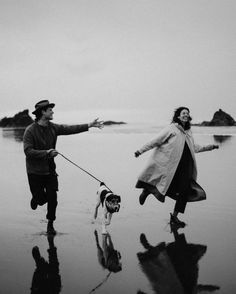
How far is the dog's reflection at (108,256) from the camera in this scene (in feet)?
17.6

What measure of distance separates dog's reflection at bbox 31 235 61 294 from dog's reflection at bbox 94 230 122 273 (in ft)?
1.86

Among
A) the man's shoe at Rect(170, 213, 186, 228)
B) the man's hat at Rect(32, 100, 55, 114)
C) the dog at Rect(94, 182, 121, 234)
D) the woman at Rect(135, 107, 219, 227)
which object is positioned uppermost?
the man's hat at Rect(32, 100, 55, 114)

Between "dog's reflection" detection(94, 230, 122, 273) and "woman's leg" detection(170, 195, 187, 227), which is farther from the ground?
"woman's leg" detection(170, 195, 187, 227)

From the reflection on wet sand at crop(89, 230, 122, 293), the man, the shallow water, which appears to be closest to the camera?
the shallow water

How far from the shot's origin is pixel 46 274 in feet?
16.7

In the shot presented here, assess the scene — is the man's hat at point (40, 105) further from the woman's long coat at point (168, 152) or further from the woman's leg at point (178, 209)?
the woman's leg at point (178, 209)

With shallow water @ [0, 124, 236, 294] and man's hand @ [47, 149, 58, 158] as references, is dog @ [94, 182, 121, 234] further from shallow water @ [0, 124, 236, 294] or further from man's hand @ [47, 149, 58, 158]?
man's hand @ [47, 149, 58, 158]

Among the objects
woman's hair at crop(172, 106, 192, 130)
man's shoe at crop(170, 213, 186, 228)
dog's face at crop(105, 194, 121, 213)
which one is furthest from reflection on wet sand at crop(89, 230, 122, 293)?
woman's hair at crop(172, 106, 192, 130)

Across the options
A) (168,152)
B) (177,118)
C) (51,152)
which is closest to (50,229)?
(51,152)

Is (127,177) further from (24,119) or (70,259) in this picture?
(24,119)

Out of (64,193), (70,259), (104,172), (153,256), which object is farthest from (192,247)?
(104,172)

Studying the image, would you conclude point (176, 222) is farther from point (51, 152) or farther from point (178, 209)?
Result: point (51, 152)

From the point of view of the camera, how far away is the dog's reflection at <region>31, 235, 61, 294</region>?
4660mm

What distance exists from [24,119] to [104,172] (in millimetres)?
89596
